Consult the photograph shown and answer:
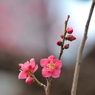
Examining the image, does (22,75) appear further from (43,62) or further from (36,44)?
(36,44)

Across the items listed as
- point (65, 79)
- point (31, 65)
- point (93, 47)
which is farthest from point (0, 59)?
point (31, 65)

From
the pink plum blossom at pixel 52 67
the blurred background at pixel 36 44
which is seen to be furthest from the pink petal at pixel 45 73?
the blurred background at pixel 36 44

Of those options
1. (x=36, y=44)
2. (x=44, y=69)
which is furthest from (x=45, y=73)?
(x=36, y=44)

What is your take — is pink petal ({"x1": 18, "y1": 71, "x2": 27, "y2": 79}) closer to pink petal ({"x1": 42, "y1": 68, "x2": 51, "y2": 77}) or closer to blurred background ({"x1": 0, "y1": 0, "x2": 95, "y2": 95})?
pink petal ({"x1": 42, "y1": 68, "x2": 51, "y2": 77})

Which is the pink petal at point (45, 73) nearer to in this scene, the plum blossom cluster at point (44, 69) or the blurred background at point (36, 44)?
the plum blossom cluster at point (44, 69)

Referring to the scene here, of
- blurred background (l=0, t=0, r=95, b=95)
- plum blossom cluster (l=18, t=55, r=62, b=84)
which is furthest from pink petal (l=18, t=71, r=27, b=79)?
blurred background (l=0, t=0, r=95, b=95)
